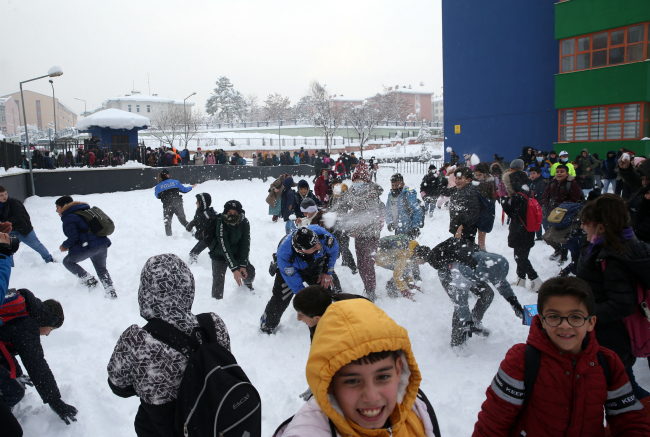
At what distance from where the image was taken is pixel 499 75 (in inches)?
993

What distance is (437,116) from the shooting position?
134 metres

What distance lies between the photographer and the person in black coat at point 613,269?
267 cm

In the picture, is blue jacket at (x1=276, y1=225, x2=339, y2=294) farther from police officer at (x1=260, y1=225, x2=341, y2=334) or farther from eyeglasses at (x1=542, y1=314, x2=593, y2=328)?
eyeglasses at (x1=542, y1=314, x2=593, y2=328)

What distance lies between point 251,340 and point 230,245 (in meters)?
1.54

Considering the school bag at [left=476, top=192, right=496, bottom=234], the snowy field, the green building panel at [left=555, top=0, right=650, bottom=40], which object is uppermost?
the green building panel at [left=555, top=0, right=650, bottom=40]

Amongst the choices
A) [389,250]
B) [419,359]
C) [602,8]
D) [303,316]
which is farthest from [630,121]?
[303,316]

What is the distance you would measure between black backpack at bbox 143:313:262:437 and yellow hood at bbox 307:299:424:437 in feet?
2.17

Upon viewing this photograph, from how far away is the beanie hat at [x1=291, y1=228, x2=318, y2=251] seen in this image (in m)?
4.29

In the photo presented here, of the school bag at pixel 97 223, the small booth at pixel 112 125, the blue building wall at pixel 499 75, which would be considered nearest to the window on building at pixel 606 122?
the blue building wall at pixel 499 75

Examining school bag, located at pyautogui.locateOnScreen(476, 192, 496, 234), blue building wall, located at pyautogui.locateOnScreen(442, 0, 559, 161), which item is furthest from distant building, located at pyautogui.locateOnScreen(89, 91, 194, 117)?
school bag, located at pyautogui.locateOnScreen(476, 192, 496, 234)

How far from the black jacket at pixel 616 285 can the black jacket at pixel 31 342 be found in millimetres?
4053

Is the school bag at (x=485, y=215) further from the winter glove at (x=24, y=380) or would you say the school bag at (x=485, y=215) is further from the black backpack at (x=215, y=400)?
the winter glove at (x=24, y=380)

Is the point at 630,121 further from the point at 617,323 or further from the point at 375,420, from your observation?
the point at 375,420

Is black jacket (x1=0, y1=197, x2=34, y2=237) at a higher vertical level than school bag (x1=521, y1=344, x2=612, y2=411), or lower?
higher
